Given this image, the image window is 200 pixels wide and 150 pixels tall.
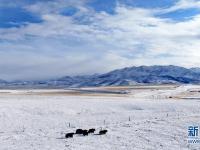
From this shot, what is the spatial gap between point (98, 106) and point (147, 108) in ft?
33.0

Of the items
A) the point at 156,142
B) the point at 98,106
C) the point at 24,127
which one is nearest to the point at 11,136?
the point at 24,127

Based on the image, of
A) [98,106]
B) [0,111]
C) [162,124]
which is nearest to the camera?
[162,124]

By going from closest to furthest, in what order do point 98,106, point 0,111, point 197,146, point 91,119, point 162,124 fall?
point 197,146, point 162,124, point 91,119, point 0,111, point 98,106

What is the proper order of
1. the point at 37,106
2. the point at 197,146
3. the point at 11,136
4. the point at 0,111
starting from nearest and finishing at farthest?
the point at 197,146, the point at 11,136, the point at 0,111, the point at 37,106

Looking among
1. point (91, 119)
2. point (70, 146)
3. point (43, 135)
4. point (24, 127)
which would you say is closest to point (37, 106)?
point (91, 119)

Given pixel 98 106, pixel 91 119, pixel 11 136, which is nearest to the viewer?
pixel 11 136

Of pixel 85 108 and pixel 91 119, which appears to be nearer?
pixel 91 119

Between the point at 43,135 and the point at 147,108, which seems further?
the point at 147,108

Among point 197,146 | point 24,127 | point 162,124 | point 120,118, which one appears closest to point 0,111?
point 24,127

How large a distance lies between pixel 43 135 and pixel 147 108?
35437 millimetres

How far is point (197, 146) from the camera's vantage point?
30750 millimetres

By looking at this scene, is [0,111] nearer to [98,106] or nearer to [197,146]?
[98,106]

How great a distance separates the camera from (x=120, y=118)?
178 ft

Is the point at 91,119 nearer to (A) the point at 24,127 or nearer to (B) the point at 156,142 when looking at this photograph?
(A) the point at 24,127
